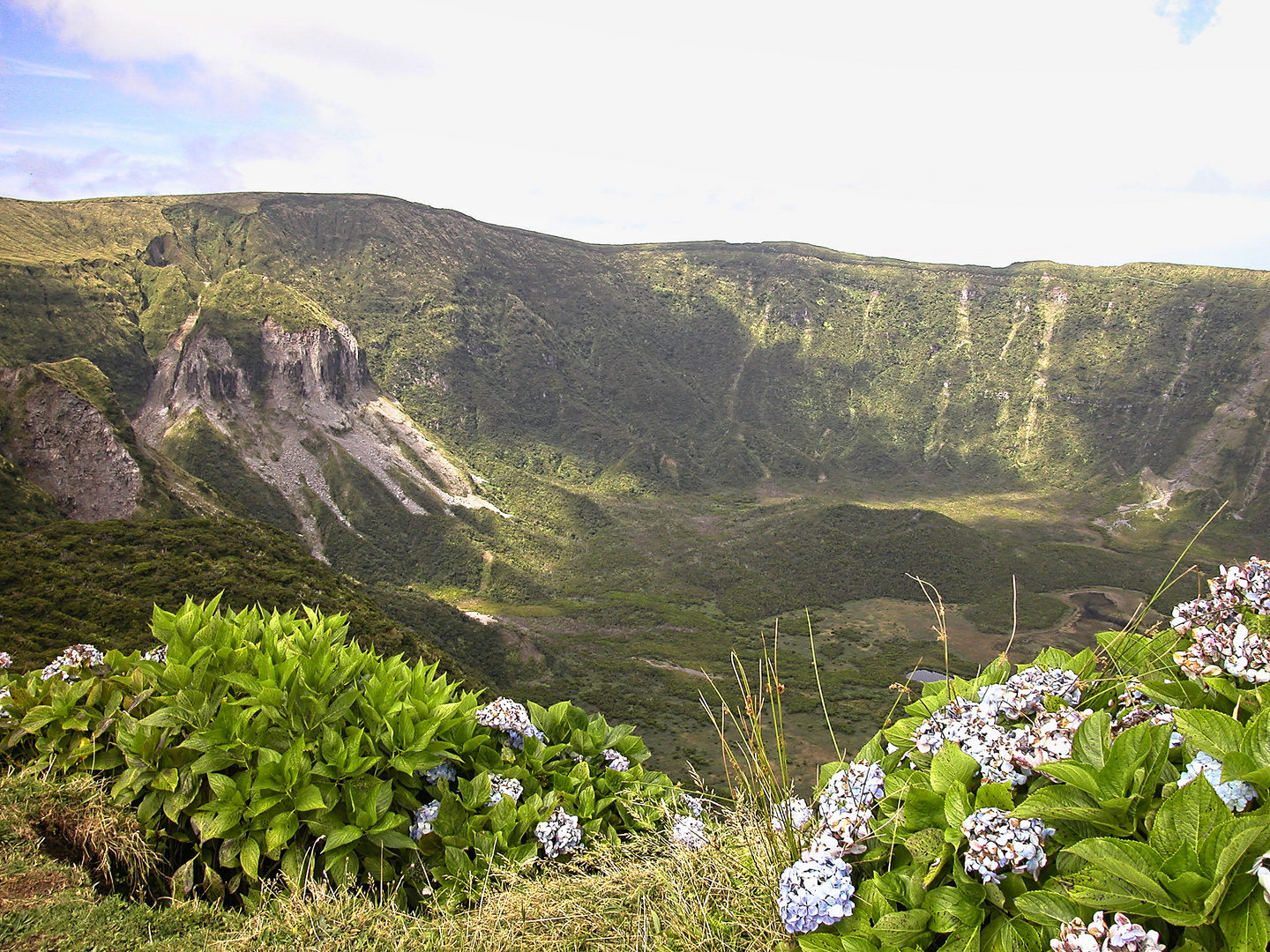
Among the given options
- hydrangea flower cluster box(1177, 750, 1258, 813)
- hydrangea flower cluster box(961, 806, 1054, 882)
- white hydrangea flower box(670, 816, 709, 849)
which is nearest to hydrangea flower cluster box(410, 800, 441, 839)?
white hydrangea flower box(670, 816, 709, 849)

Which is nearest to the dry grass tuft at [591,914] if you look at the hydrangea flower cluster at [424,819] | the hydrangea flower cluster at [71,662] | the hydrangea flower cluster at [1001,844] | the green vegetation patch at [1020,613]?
the hydrangea flower cluster at [424,819]

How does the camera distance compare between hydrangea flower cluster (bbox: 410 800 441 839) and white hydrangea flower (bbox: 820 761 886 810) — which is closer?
white hydrangea flower (bbox: 820 761 886 810)

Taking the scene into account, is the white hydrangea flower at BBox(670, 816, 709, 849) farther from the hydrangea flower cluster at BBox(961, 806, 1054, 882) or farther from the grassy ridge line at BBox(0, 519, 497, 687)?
the grassy ridge line at BBox(0, 519, 497, 687)

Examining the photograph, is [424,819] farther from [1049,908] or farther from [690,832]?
[1049,908]

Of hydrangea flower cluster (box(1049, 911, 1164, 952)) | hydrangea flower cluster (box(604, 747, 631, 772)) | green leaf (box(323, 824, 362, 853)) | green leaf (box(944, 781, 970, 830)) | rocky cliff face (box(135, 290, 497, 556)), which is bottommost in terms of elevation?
rocky cliff face (box(135, 290, 497, 556))

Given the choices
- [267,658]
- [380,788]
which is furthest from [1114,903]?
[267,658]

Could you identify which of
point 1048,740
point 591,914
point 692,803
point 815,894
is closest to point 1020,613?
point 692,803

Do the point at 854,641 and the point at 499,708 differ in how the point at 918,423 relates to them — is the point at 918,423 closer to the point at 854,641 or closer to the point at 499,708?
the point at 854,641

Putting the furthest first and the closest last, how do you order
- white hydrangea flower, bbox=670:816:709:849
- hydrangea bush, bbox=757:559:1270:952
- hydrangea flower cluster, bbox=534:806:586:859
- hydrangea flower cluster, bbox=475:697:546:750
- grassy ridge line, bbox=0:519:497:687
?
grassy ridge line, bbox=0:519:497:687 < hydrangea flower cluster, bbox=475:697:546:750 < hydrangea flower cluster, bbox=534:806:586:859 < white hydrangea flower, bbox=670:816:709:849 < hydrangea bush, bbox=757:559:1270:952
